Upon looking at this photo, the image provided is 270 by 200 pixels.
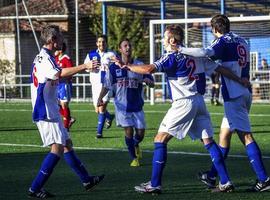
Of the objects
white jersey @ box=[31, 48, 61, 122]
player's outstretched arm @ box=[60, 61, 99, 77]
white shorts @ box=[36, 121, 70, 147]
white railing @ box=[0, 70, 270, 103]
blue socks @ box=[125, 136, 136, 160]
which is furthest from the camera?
white railing @ box=[0, 70, 270, 103]

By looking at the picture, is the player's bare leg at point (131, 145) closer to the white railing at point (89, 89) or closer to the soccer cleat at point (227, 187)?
the soccer cleat at point (227, 187)

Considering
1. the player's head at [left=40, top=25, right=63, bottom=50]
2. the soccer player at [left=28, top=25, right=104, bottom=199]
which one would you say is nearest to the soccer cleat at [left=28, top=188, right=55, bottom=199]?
the soccer player at [left=28, top=25, right=104, bottom=199]

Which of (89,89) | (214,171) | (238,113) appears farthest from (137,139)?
(89,89)

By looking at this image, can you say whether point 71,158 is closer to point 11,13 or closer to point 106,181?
point 106,181

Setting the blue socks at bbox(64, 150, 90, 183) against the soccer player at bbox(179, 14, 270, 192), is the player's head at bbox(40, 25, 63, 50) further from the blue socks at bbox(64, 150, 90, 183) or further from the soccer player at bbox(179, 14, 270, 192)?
the soccer player at bbox(179, 14, 270, 192)

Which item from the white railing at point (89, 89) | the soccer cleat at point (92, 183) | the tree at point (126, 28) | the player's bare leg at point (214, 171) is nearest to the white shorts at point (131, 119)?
the player's bare leg at point (214, 171)

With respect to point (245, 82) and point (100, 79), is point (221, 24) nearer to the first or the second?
point (245, 82)

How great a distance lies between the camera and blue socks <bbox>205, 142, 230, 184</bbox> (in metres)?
9.70

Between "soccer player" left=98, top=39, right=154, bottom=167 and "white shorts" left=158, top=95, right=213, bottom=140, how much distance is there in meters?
2.74

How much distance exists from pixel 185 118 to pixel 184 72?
0.53 meters

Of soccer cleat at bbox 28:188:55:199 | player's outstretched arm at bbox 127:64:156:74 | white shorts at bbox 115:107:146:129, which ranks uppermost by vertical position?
player's outstretched arm at bbox 127:64:156:74

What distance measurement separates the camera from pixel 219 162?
9.74 meters

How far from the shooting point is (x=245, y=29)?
2942 cm

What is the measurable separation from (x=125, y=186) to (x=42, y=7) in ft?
131
